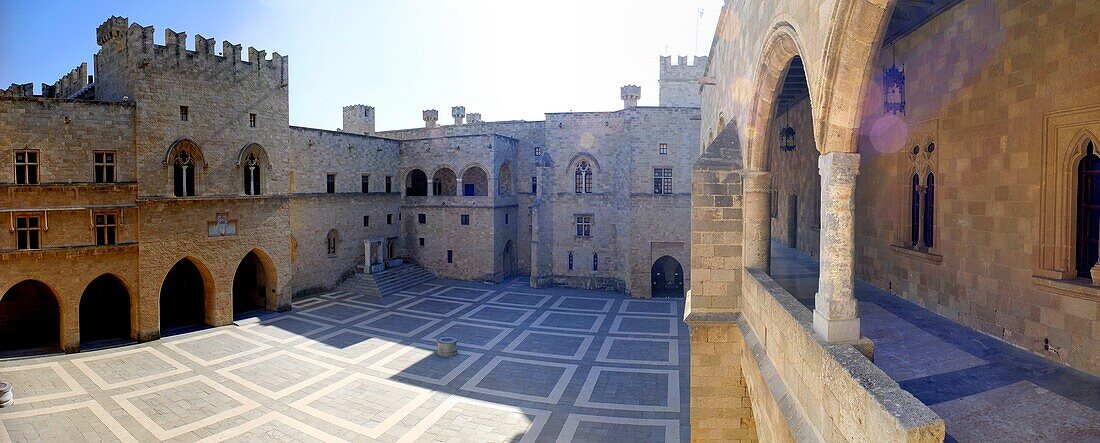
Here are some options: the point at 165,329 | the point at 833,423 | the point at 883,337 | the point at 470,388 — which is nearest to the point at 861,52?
the point at 833,423

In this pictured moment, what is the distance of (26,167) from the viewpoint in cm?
1683

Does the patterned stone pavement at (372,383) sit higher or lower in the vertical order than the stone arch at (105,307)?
lower

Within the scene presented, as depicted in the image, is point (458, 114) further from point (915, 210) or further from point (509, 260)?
point (915, 210)

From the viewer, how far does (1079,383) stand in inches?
215

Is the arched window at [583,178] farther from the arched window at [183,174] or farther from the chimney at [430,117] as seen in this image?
the arched window at [183,174]

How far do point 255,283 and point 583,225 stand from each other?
16.3 m

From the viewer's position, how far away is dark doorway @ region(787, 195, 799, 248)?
16.8 metres

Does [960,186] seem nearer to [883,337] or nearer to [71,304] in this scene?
[883,337]

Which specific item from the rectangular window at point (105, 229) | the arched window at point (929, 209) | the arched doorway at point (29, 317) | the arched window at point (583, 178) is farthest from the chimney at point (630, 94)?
the arched doorway at point (29, 317)

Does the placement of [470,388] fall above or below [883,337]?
below

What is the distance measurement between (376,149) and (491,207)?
24.3ft

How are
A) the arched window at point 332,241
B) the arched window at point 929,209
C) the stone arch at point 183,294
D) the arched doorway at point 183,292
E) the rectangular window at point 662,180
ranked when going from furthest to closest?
1. the arched window at point 332,241
2. the rectangular window at point 662,180
3. the arched doorway at point 183,292
4. the stone arch at point 183,294
5. the arched window at point 929,209

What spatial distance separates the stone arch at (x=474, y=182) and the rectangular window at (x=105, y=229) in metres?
16.9

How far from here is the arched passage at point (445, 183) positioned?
1254 inches
